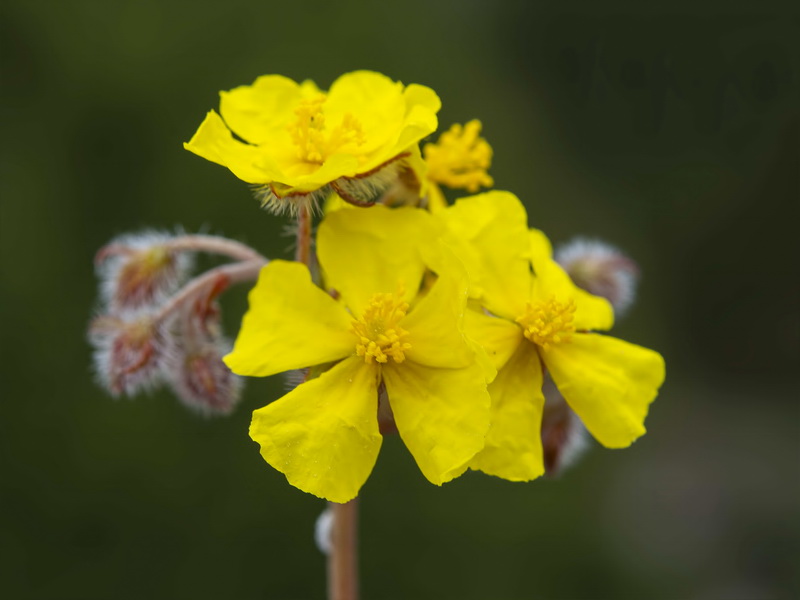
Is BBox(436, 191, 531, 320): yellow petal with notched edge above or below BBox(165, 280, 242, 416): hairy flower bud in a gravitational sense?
above

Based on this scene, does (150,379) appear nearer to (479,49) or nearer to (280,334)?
(280,334)

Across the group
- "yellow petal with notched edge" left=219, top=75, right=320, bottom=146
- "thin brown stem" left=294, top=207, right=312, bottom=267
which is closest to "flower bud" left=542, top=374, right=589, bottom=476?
"thin brown stem" left=294, top=207, right=312, bottom=267

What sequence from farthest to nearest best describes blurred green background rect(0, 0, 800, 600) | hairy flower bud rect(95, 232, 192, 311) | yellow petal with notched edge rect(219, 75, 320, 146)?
blurred green background rect(0, 0, 800, 600) < hairy flower bud rect(95, 232, 192, 311) < yellow petal with notched edge rect(219, 75, 320, 146)

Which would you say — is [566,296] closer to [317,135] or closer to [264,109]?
[317,135]

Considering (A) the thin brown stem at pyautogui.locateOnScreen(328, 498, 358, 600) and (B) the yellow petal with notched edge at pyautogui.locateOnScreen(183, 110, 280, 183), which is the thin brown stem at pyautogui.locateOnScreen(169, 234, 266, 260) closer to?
(B) the yellow petal with notched edge at pyautogui.locateOnScreen(183, 110, 280, 183)

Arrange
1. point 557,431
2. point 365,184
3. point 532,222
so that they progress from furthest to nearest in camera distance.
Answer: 1. point 532,222
2. point 557,431
3. point 365,184

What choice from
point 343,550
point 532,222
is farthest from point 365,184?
point 532,222
